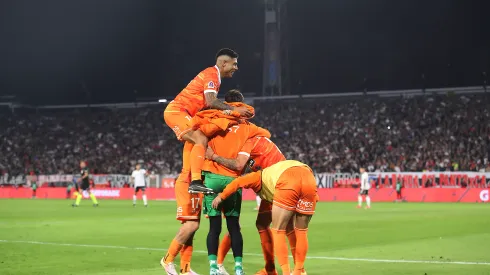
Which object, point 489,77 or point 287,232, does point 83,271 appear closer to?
point 287,232

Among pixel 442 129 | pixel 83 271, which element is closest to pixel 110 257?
pixel 83 271

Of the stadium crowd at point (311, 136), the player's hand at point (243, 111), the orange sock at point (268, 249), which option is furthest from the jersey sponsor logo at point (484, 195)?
the player's hand at point (243, 111)

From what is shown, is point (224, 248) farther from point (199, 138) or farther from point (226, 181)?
point (199, 138)

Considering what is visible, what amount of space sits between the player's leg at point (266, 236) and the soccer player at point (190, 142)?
0.91m

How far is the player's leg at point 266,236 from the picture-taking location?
1056 centimetres

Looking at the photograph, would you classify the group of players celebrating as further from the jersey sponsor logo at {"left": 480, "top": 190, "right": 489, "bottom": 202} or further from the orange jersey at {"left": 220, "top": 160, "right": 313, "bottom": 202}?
the jersey sponsor logo at {"left": 480, "top": 190, "right": 489, "bottom": 202}

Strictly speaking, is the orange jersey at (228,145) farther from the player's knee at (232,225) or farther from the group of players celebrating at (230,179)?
the player's knee at (232,225)

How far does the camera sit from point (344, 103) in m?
65.9

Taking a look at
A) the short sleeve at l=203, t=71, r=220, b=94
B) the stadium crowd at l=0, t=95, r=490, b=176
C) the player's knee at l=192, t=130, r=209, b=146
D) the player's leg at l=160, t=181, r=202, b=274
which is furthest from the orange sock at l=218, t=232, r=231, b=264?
the stadium crowd at l=0, t=95, r=490, b=176

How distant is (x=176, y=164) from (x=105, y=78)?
17.6 meters

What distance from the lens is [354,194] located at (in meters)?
45.8

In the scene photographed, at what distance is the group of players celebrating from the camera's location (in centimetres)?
1002

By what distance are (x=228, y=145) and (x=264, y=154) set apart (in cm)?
56

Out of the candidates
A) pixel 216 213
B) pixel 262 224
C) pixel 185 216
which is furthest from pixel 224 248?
pixel 216 213
